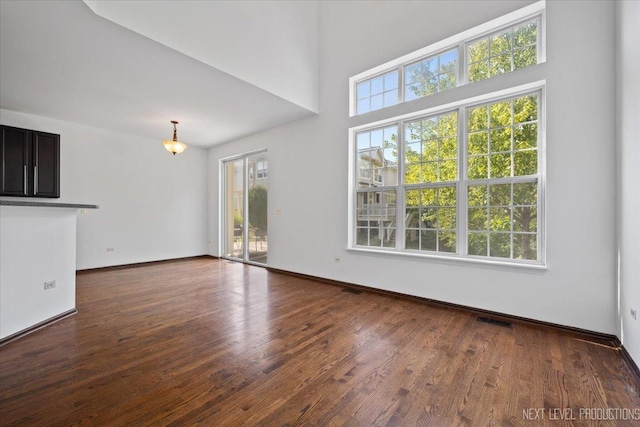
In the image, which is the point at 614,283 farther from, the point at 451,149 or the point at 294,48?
the point at 294,48

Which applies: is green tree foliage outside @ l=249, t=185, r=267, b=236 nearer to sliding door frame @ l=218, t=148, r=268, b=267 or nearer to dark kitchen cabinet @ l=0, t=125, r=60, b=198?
sliding door frame @ l=218, t=148, r=268, b=267

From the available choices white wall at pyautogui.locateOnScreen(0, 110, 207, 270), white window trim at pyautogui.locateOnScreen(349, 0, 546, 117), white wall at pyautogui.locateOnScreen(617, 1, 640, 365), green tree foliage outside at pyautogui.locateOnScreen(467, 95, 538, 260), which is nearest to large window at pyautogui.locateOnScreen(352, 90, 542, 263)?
green tree foliage outside at pyautogui.locateOnScreen(467, 95, 538, 260)

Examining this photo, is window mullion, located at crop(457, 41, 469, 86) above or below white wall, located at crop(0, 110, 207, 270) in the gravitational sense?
above

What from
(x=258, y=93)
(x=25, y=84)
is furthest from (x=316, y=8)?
(x=25, y=84)

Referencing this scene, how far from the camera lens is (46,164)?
14.3 feet

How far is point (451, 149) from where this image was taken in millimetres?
3518

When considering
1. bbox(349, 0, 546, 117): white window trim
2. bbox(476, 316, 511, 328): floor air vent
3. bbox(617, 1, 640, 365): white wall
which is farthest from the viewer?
bbox(349, 0, 546, 117): white window trim

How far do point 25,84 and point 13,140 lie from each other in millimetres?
1000

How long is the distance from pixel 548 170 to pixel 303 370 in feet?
10.3

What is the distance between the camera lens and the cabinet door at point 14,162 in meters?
3.88

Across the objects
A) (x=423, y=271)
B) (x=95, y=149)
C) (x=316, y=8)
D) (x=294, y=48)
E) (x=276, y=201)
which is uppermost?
(x=316, y=8)

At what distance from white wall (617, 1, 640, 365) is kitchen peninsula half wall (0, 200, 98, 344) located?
16.9 ft

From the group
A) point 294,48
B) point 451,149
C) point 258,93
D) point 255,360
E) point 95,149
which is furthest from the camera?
point 95,149

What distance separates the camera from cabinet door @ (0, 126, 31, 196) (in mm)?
3877
